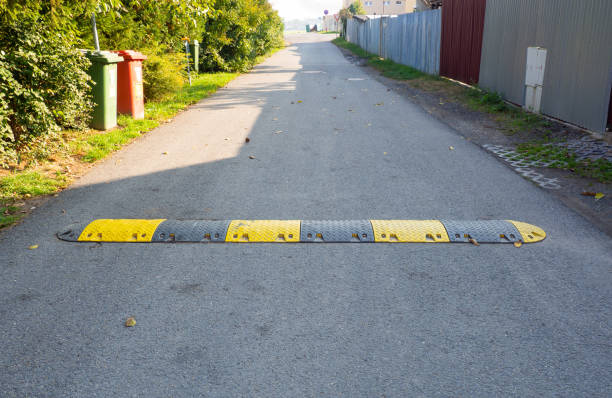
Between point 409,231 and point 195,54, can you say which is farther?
point 195,54

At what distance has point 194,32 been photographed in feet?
53.5

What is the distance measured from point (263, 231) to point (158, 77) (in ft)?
27.3

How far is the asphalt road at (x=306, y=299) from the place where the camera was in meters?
2.67

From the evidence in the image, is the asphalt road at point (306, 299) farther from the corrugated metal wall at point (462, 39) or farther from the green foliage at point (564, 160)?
the corrugated metal wall at point (462, 39)

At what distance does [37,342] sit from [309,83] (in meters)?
15.1

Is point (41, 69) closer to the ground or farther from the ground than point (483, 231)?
farther from the ground

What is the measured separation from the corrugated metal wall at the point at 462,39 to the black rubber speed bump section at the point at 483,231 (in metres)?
10.1

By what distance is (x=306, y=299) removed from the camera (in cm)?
345

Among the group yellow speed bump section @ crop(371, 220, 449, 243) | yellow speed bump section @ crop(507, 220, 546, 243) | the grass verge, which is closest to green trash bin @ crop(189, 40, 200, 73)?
the grass verge

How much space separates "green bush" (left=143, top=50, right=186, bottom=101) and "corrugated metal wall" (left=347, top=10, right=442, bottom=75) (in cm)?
936

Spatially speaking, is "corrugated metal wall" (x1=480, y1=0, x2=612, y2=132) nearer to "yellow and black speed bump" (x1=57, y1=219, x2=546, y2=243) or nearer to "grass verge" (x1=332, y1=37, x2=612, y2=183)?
"grass verge" (x1=332, y1=37, x2=612, y2=183)

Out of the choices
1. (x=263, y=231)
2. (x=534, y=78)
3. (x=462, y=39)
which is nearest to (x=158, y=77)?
(x=534, y=78)

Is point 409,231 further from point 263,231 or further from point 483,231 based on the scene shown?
point 263,231

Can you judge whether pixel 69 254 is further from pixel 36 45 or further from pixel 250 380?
pixel 36 45
